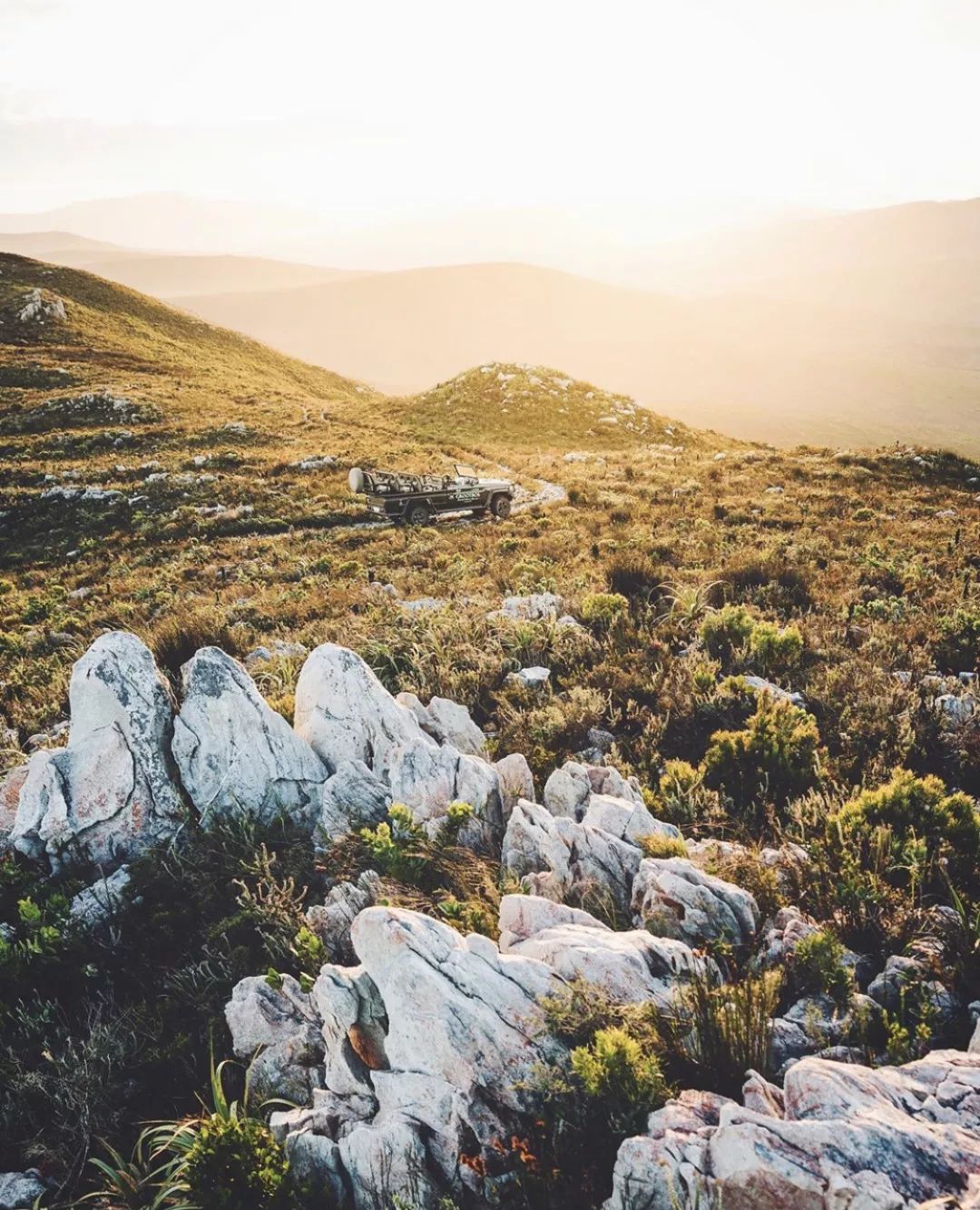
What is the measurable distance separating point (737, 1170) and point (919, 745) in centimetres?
517

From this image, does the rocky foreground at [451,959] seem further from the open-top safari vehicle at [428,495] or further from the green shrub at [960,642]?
the open-top safari vehicle at [428,495]

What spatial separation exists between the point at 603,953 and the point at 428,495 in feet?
58.9

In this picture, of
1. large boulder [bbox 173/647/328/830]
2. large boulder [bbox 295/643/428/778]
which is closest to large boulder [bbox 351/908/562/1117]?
large boulder [bbox 173/647/328/830]

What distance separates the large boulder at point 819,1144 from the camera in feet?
8.16

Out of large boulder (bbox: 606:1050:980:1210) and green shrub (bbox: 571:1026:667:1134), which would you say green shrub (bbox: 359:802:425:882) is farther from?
large boulder (bbox: 606:1050:980:1210)

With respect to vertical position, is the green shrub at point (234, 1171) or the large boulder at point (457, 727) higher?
the large boulder at point (457, 727)

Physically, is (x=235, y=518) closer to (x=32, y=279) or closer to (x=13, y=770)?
(x=13, y=770)

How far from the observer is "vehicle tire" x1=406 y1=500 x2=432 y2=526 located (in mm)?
20484

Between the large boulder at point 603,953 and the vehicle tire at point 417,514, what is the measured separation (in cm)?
1713

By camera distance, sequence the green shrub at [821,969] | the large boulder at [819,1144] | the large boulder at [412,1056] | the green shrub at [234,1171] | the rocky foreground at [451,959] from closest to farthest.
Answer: the large boulder at [819,1144], the rocky foreground at [451,959], the green shrub at [234,1171], the large boulder at [412,1056], the green shrub at [821,969]

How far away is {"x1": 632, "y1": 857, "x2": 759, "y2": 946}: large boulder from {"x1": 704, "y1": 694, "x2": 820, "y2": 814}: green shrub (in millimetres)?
1442

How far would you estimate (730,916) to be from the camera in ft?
14.0

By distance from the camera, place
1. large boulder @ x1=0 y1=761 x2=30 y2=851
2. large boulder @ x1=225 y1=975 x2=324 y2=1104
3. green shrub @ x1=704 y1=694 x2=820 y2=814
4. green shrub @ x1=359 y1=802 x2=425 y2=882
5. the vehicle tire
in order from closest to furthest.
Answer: large boulder @ x1=225 y1=975 x2=324 y2=1104 < green shrub @ x1=359 y1=802 x2=425 y2=882 < green shrub @ x1=704 y1=694 x2=820 y2=814 < large boulder @ x1=0 y1=761 x2=30 y2=851 < the vehicle tire

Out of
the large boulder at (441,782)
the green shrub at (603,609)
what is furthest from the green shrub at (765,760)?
the green shrub at (603,609)
